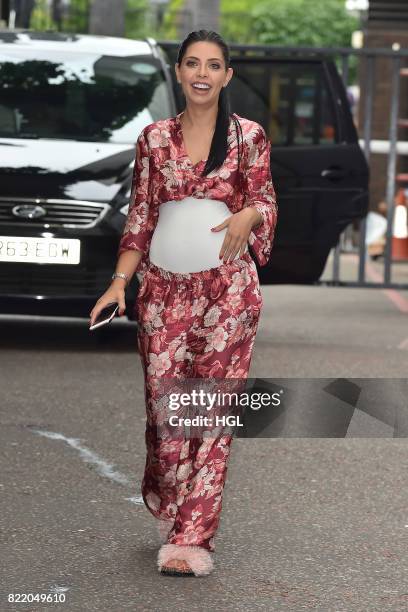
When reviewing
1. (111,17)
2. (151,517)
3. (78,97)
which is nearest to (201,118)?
(151,517)

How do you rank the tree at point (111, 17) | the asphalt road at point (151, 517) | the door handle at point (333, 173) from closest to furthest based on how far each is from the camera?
the asphalt road at point (151, 517) < the door handle at point (333, 173) < the tree at point (111, 17)

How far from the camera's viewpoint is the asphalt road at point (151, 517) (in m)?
5.22

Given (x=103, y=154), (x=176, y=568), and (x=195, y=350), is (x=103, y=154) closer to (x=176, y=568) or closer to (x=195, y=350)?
(x=195, y=350)

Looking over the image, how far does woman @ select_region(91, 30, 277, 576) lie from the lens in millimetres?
5320

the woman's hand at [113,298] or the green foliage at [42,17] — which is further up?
the woman's hand at [113,298]

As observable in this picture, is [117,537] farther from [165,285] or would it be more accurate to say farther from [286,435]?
[286,435]

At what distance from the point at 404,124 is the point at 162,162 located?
74.5 ft

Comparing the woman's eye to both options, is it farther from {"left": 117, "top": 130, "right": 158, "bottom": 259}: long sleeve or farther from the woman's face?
{"left": 117, "top": 130, "right": 158, "bottom": 259}: long sleeve

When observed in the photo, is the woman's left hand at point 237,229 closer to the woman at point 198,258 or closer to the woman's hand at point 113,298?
the woman at point 198,258

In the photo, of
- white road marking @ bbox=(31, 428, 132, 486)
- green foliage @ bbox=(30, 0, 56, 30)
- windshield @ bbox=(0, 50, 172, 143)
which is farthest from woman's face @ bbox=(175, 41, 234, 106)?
green foliage @ bbox=(30, 0, 56, 30)

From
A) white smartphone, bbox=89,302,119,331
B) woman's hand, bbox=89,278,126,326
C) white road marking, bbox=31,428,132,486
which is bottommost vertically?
white road marking, bbox=31,428,132,486

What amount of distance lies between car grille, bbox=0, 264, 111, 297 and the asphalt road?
1.33ft

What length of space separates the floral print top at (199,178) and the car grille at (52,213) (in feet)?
16.2

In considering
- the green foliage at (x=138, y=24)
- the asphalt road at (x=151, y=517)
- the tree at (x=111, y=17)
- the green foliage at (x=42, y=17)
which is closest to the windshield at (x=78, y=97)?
the asphalt road at (x=151, y=517)
